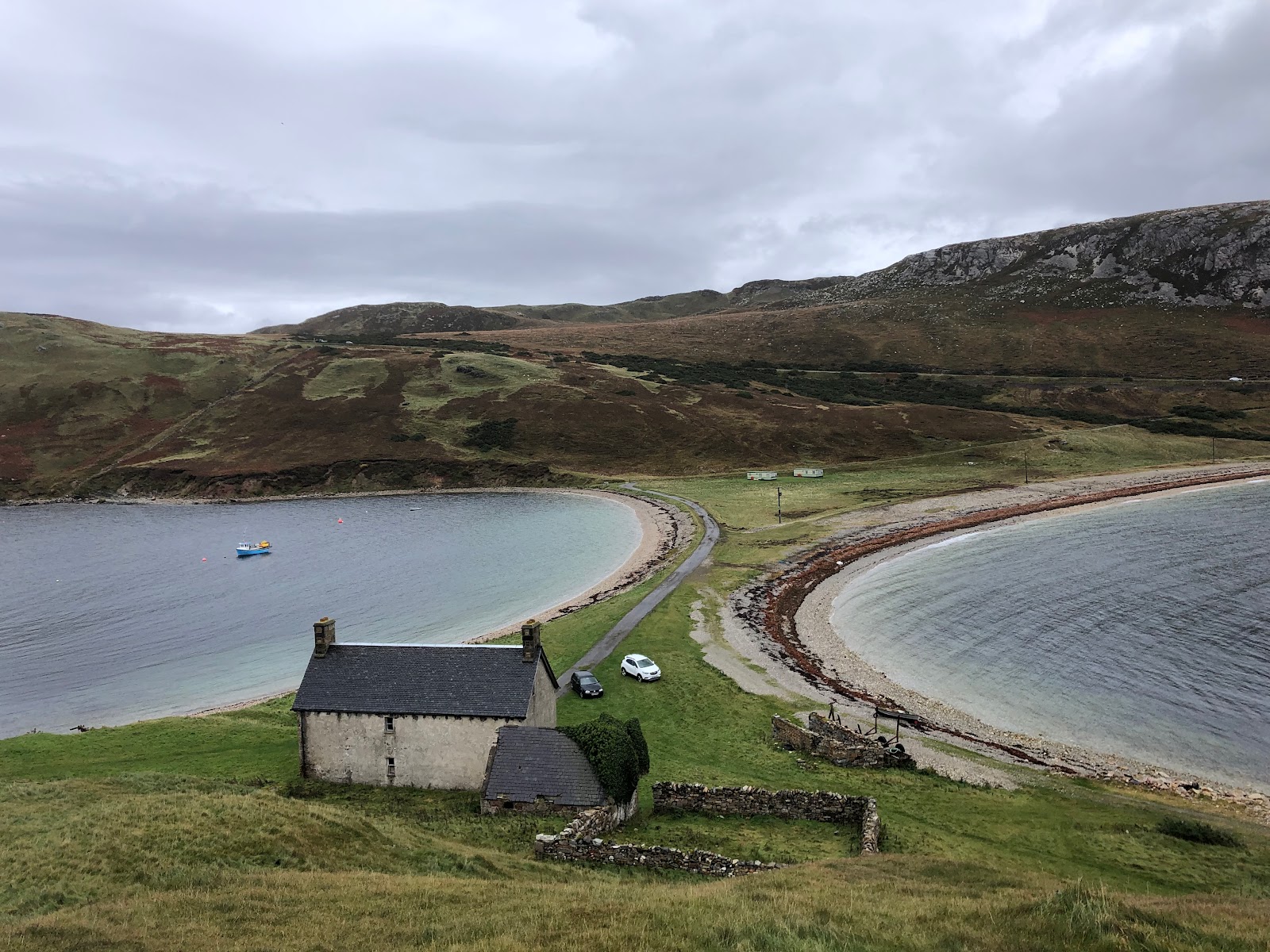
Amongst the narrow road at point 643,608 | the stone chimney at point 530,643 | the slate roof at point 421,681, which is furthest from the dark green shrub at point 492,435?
the stone chimney at point 530,643

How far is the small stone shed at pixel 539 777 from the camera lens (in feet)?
75.0

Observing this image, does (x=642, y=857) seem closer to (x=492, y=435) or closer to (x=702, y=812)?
(x=702, y=812)

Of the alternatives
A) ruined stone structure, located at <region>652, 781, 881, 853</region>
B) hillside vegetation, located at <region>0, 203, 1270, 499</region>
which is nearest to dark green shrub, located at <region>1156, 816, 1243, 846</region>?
ruined stone structure, located at <region>652, 781, 881, 853</region>

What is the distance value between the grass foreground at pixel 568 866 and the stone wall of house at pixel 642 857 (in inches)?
20.0

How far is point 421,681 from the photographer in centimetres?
2728

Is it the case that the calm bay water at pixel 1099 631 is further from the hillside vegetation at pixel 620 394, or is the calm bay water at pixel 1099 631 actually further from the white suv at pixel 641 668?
the hillside vegetation at pixel 620 394

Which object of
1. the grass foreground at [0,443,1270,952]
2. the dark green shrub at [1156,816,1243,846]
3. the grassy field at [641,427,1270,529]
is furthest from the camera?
the grassy field at [641,427,1270,529]

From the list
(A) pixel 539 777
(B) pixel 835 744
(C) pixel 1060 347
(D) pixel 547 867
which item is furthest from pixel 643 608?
(C) pixel 1060 347

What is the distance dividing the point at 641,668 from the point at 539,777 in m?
14.8

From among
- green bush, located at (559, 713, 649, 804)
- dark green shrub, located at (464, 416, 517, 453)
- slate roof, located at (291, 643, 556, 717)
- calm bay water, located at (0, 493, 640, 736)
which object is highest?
dark green shrub, located at (464, 416, 517, 453)

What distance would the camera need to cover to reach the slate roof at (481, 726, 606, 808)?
2294 cm

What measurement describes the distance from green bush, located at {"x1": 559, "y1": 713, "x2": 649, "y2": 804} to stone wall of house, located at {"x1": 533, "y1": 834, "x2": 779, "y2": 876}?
2931 mm

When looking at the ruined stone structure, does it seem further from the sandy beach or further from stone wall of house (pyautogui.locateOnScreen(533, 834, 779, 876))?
the sandy beach

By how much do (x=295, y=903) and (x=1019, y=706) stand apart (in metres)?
34.8
